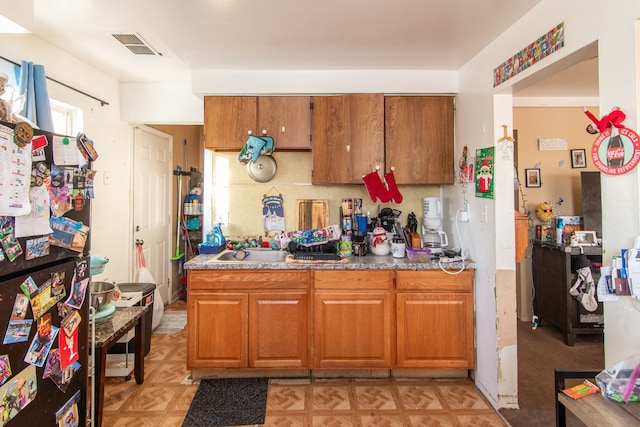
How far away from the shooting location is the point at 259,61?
8.25 feet

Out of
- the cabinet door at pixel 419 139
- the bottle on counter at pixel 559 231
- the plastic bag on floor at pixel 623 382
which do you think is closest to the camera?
the plastic bag on floor at pixel 623 382

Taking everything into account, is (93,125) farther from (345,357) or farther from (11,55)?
(345,357)

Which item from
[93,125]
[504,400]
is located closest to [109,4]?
[93,125]

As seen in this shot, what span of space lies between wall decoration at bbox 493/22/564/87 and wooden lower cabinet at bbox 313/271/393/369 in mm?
1478

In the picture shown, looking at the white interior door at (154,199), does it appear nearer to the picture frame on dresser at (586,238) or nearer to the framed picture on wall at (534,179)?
the framed picture on wall at (534,179)

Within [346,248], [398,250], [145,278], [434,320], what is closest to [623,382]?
[434,320]

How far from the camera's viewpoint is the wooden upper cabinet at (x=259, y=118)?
8.66ft

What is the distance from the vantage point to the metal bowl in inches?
72.9

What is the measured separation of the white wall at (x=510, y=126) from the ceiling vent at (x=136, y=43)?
7.69ft

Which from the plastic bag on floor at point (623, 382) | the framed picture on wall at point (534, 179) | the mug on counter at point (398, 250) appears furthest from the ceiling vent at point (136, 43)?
the framed picture on wall at point (534, 179)

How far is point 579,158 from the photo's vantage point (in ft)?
11.3

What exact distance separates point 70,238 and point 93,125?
1837 mm

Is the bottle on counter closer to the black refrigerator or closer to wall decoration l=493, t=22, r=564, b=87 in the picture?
wall decoration l=493, t=22, r=564, b=87

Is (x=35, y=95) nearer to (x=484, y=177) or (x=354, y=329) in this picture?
(x=354, y=329)
